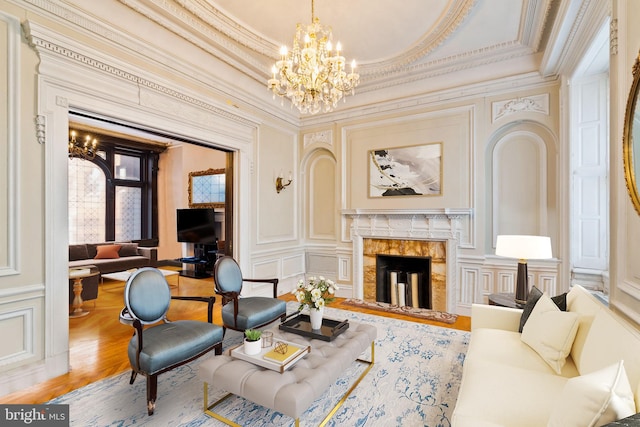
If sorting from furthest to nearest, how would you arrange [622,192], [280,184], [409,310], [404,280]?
1. [280,184]
2. [404,280]
3. [409,310]
4. [622,192]

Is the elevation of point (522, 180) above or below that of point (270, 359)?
above

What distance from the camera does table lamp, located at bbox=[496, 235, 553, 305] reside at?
9.22 feet

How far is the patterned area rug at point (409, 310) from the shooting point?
161 inches

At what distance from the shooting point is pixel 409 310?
14.5ft

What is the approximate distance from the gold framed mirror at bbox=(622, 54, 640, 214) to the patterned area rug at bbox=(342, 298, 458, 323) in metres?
2.63

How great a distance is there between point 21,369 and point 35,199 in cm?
133

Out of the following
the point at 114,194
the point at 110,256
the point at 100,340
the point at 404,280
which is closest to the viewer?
the point at 100,340

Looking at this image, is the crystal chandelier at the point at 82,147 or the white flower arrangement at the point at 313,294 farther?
the crystal chandelier at the point at 82,147

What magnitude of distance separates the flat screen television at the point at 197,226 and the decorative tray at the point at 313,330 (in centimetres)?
454

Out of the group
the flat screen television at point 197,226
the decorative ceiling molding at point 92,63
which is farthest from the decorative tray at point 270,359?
the flat screen television at point 197,226

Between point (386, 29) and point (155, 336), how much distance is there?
Answer: 3.75m

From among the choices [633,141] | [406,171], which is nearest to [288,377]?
[633,141]

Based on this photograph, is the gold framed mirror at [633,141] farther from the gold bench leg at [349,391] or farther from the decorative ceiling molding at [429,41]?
the gold bench leg at [349,391]

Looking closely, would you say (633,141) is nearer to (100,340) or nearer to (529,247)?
(529,247)
